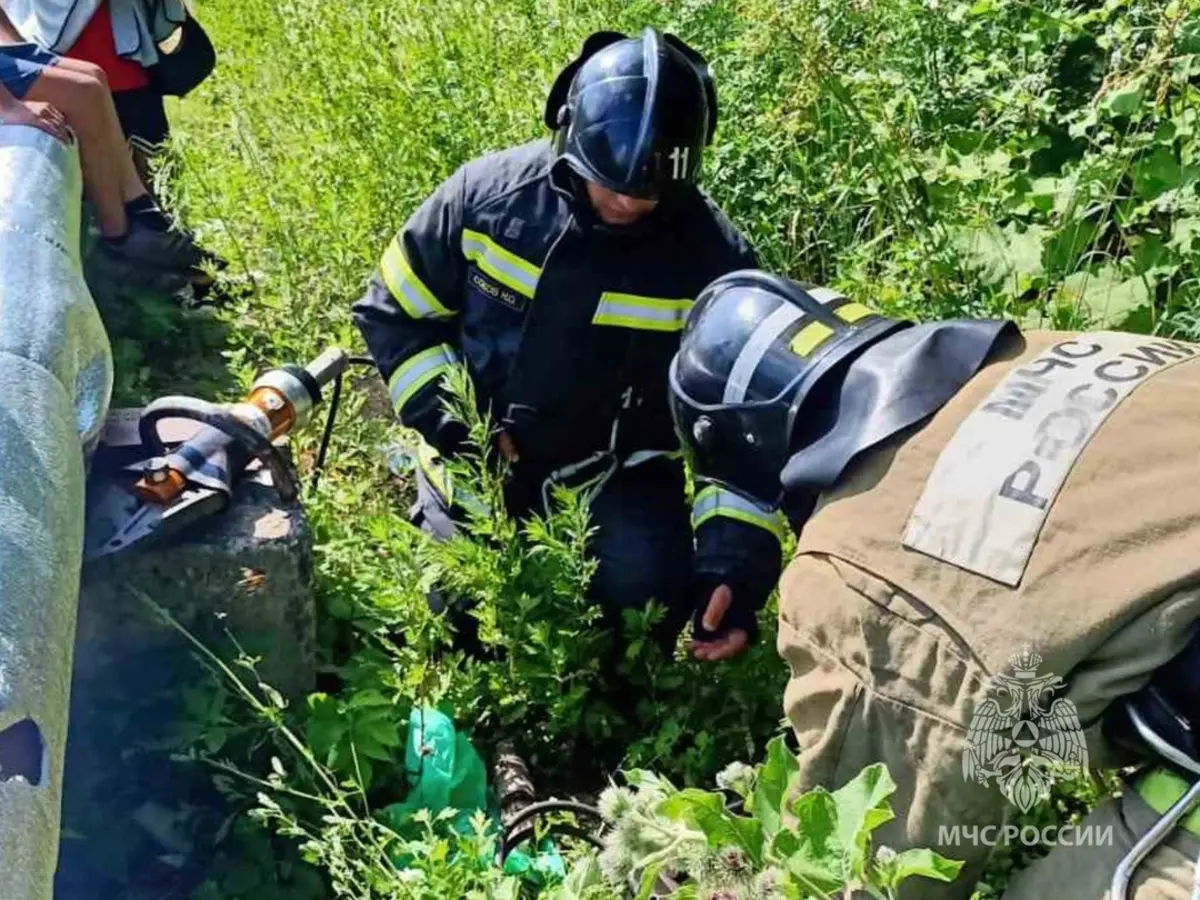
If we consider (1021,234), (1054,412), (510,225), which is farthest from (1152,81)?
(1054,412)

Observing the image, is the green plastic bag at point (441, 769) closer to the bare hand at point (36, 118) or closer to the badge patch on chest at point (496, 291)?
the badge patch on chest at point (496, 291)

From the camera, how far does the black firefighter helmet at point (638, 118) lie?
2.92 metres

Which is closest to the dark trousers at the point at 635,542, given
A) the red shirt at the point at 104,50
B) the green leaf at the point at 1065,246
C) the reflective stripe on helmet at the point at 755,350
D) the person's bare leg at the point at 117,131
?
the reflective stripe on helmet at the point at 755,350

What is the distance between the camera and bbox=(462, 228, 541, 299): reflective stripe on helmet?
3252mm

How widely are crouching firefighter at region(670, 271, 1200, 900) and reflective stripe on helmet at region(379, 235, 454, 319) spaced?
4.32 feet

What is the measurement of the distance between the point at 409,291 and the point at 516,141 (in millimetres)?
1266

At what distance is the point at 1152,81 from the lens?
4.11m

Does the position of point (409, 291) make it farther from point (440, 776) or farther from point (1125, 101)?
point (1125, 101)

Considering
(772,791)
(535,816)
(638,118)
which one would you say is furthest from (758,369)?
(535,816)

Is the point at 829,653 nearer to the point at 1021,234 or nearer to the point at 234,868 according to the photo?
the point at 234,868

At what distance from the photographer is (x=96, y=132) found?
4.65 meters

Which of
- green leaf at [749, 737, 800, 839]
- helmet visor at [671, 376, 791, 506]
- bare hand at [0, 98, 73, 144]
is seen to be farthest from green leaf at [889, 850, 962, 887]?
bare hand at [0, 98, 73, 144]

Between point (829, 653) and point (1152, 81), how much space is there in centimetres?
289

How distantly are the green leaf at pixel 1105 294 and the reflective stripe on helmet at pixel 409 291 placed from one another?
1736mm
